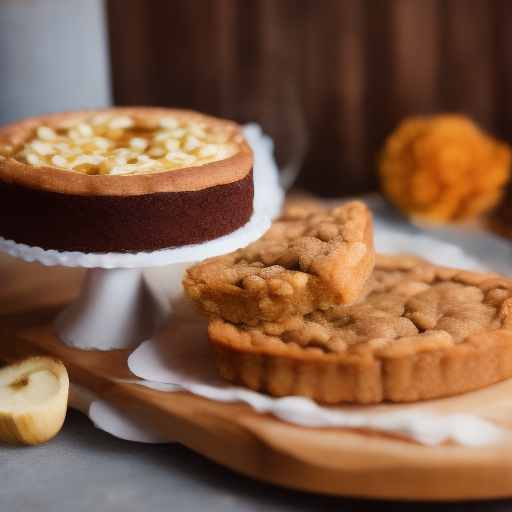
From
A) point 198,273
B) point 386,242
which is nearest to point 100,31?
point 386,242

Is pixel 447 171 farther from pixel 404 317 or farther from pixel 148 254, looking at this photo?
pixel 148 254

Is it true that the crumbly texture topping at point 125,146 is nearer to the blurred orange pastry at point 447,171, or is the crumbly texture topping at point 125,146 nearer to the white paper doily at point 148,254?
the white paper doily at point 148,254

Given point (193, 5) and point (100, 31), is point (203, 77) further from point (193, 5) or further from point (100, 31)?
point (100, 31)

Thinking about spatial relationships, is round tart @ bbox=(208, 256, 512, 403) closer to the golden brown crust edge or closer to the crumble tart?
the crumble tart

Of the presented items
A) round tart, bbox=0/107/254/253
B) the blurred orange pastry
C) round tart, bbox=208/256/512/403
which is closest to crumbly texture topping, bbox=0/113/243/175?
round tart, bbox=0/107/254/253

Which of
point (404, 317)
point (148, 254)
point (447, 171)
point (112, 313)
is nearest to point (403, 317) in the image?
point (404, 317)

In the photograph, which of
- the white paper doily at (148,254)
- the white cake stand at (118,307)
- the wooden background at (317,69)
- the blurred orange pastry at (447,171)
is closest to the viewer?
the white paper doily at (148,254)

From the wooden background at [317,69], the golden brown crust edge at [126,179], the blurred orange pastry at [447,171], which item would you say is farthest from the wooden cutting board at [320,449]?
the wooden background at [317,69]
